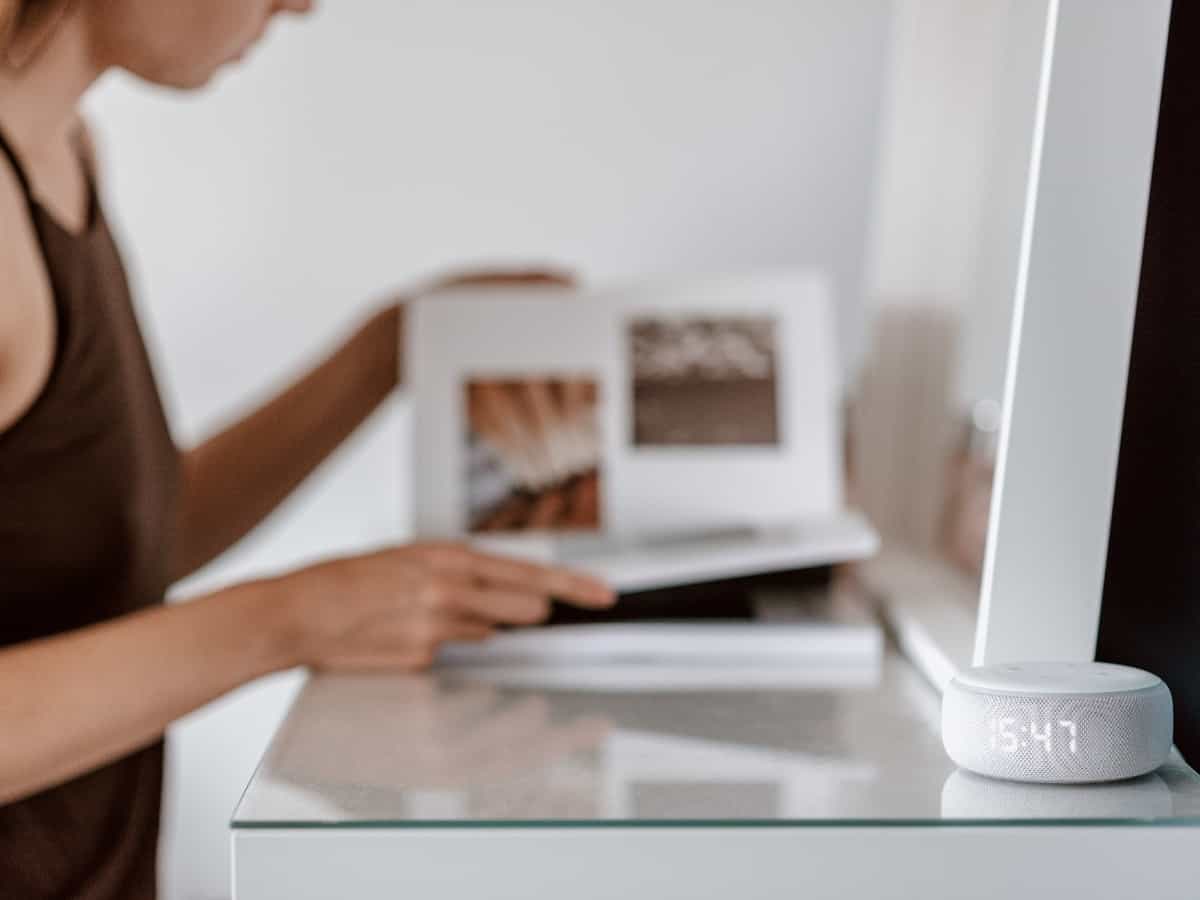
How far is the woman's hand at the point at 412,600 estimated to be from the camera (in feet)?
2.42

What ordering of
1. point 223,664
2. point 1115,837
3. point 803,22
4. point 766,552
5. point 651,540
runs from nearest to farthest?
1. point 1115,837
2. point 223,664
3. point 766,552
4. point 651,540
5. point 803,22

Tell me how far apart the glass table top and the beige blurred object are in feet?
1.31

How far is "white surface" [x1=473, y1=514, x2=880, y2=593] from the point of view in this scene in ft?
2.66

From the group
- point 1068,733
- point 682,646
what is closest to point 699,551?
point 682,646

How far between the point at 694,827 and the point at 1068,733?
0.13 meters

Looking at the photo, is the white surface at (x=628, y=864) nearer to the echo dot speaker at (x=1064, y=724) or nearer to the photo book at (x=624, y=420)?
the echo dot speaker at (x=1064, y=724)

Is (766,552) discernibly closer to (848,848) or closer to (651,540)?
(651,540)

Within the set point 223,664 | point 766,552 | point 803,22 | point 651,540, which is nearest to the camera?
point 223,664

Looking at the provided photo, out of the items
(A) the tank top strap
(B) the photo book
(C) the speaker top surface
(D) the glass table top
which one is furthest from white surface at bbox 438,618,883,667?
(A) the tank top strap

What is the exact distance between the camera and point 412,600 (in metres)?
0.75

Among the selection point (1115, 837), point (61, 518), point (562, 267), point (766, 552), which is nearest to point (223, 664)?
point (61, 518)

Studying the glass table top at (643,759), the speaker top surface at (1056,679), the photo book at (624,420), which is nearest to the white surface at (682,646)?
the glass table top at (643,759)

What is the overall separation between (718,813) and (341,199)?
1.13m

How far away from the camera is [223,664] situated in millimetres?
707
